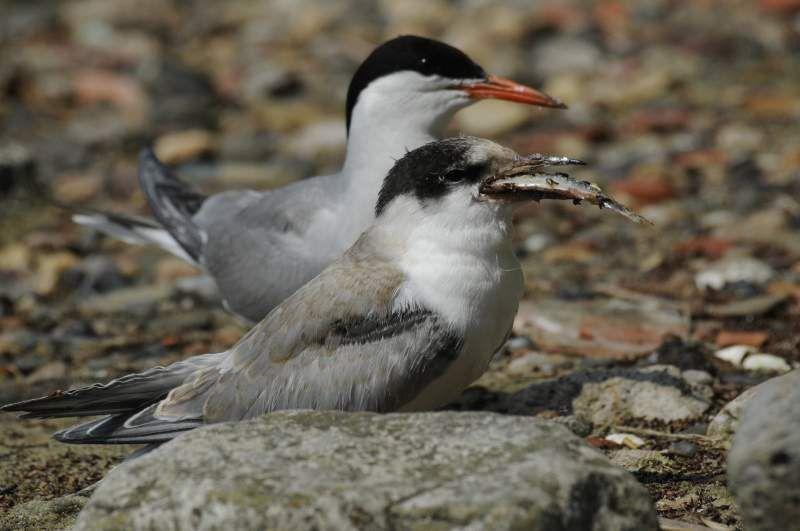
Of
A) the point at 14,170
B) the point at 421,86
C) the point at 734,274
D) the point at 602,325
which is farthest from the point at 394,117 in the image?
the point at 14,170

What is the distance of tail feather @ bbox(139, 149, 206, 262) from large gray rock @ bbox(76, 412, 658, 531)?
9.51ft

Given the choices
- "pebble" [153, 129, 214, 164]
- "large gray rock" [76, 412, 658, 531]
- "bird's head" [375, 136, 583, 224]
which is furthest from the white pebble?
"pebble" [153, 129, 214, 164]

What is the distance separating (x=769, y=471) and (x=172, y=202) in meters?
3.96

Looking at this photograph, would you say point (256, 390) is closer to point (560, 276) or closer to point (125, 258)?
point (560, 276)

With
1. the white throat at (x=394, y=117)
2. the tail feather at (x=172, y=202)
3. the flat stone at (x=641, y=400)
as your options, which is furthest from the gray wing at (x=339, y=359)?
the tail feather at (x=172, y=202)

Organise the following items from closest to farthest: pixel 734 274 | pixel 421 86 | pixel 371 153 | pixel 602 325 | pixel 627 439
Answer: pixel 627 439, pixel 371 153, pixel 421 86, pixel 602 325, pixel 734 274

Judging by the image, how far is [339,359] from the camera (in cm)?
372

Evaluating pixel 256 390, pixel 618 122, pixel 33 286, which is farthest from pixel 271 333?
pixel 618 122

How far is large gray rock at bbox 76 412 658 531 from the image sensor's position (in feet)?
8.60

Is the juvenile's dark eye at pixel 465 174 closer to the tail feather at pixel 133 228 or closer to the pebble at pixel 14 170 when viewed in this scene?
the tail feather at pixel 133 228

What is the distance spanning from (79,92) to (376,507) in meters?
7.64

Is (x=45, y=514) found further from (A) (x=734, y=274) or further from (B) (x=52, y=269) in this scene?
(A) (x=734, y=274)

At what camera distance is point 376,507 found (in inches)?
104

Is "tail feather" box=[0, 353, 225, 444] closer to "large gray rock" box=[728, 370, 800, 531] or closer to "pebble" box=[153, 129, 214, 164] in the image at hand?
"large gray rock" box=[728, 370, 800, 531]
